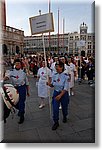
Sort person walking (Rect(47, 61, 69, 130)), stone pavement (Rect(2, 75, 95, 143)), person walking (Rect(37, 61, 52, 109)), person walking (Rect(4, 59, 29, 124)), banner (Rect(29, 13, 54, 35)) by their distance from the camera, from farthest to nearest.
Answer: person walking (Rect(37, 61, 52, 109)), person walking (Rect(4, 59, 29, 124)), person walking (Rect(47, 61, 69, 130)), banner (Rect(29, 13, 54, 35)), stone pavement (Rect(2, 75, 95, 143))

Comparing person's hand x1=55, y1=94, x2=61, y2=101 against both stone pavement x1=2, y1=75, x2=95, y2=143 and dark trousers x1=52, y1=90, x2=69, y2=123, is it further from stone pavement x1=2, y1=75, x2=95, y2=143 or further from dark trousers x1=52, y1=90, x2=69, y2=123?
stone pavement x1=2, y1=75, x2=95, y2=143

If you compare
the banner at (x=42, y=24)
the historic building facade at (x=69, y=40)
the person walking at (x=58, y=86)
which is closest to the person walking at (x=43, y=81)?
the historic building facade at (x=69, y=40)

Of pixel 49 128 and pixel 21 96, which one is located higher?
pixel 21 96

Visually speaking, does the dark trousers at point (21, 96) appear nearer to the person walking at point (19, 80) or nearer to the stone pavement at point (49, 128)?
the person walking at point (19, 80)

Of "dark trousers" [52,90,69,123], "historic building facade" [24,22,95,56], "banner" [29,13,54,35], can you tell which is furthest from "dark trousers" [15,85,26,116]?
"historic building facade" [24,22,95,56]

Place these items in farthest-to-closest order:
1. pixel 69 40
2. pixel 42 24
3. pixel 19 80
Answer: pixel 69 40 → pixel 19 80 → pixel 42 24

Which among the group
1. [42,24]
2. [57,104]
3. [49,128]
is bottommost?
[49,128]

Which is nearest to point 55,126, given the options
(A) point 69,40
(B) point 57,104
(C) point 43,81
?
(B) point 57,104

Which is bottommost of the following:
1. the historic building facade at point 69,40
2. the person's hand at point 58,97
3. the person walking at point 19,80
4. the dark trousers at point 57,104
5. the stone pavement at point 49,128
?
the stone pavement at point 49,128

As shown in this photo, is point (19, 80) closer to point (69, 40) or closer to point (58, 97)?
point (58, 97)

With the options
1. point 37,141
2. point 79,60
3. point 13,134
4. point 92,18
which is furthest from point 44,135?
point 79,60

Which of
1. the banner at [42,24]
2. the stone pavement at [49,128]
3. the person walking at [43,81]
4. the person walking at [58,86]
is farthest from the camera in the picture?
the person walking at [43,81]

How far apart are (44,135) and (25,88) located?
0.66 meters

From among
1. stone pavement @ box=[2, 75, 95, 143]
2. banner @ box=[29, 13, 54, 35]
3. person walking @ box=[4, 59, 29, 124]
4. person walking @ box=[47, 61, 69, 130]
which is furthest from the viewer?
person walking @ box=[4, 59, 29, 124]
